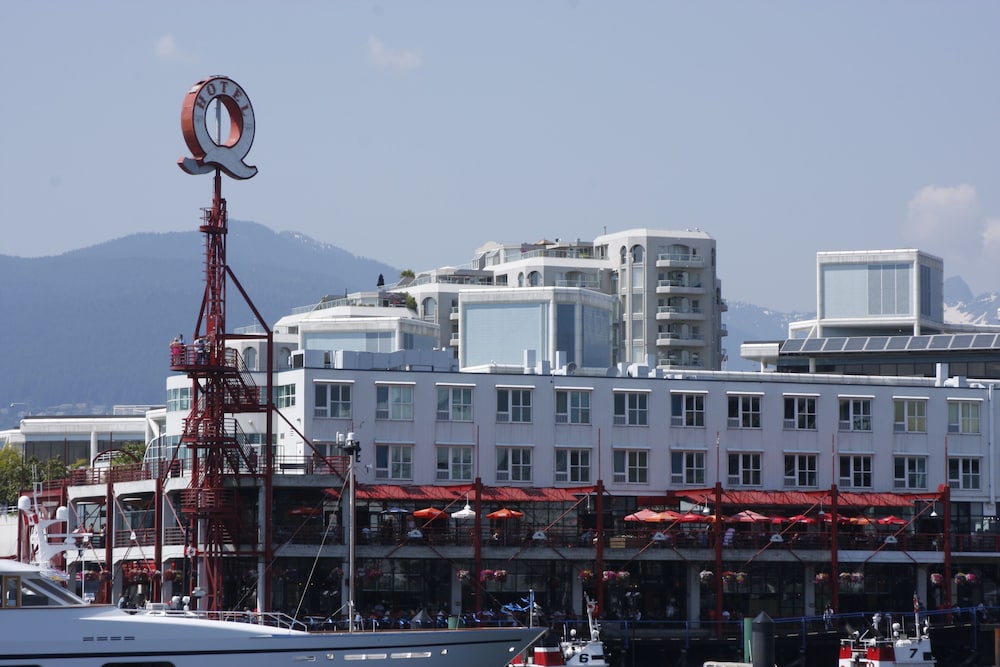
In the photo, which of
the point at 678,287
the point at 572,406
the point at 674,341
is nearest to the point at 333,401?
the point at 572,406

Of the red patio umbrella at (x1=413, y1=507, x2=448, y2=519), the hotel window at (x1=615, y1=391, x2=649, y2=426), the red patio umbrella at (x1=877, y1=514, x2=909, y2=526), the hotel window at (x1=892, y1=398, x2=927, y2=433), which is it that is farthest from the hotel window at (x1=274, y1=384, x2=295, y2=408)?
the hotel window at (x1=892, y1=398, x2=927, y2=433)

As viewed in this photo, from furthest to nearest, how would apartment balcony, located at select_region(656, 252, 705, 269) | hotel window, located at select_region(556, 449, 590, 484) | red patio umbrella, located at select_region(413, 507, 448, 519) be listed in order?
apartment balcony, located at select_region(656, 252, 705, 269) < hotel window, located at select_region(556, 449, 590, 484) < red patio umbrella, located at select_region(413, 507, 448, 519)

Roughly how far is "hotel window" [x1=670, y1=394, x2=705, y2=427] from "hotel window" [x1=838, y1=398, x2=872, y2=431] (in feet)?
28.0

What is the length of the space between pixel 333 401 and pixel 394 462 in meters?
4.60

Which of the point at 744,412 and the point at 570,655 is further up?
the point at 744,412

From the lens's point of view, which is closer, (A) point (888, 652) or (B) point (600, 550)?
(A) point (888, 652)

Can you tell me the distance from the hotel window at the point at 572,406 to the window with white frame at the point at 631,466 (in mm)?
2739

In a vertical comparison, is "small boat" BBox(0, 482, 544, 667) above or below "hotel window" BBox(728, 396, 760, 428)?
below

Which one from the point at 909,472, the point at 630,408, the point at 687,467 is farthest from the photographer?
the point at 909,472

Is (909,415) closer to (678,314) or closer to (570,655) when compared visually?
(570,655)

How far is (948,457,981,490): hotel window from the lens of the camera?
344 ft

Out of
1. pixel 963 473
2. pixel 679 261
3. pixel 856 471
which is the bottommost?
pixel 963 473

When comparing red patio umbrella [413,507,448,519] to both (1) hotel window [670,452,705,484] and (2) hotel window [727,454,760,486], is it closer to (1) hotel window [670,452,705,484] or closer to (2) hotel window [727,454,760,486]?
(1) hotel window [670,452,705,484]

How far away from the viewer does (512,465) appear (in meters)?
97.7
